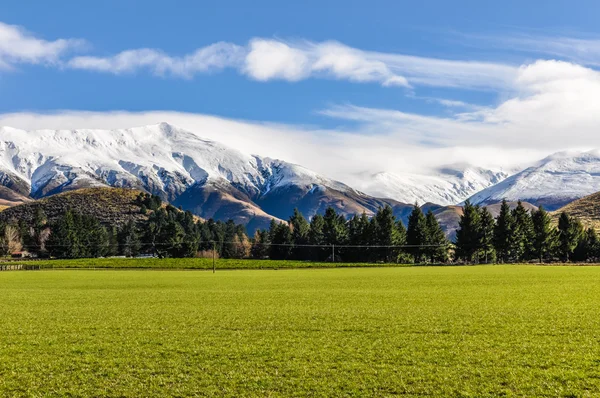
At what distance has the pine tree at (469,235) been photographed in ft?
446

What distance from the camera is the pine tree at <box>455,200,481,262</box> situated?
136 m

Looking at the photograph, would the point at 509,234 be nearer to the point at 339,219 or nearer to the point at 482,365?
the point at 339,219

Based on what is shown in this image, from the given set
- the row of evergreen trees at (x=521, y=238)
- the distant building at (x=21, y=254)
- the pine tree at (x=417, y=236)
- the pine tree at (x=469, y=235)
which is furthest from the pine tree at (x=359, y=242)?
the distant building at (x=21, y=254)

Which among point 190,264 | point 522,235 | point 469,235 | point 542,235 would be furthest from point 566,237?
point 190,264

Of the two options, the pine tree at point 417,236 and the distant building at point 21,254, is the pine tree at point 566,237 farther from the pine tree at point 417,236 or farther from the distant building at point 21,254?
the distant building at point 21,254

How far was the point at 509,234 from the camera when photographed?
132750 mm

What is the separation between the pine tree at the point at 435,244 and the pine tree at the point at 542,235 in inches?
822

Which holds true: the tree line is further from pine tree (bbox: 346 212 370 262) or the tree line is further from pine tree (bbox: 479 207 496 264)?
pine tree (bbox: 346 212 370 262)

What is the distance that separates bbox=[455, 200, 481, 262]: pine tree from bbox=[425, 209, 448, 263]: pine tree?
3935mm

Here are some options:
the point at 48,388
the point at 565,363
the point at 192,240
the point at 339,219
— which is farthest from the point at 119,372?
the point at 192,240

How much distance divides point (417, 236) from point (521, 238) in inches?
957

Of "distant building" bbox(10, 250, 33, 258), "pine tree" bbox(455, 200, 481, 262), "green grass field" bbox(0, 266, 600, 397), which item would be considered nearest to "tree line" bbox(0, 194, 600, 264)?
"pine tree" bbox(455, 200, 481, 262)

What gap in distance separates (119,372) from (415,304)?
20.3m

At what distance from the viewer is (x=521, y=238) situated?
443 feet
